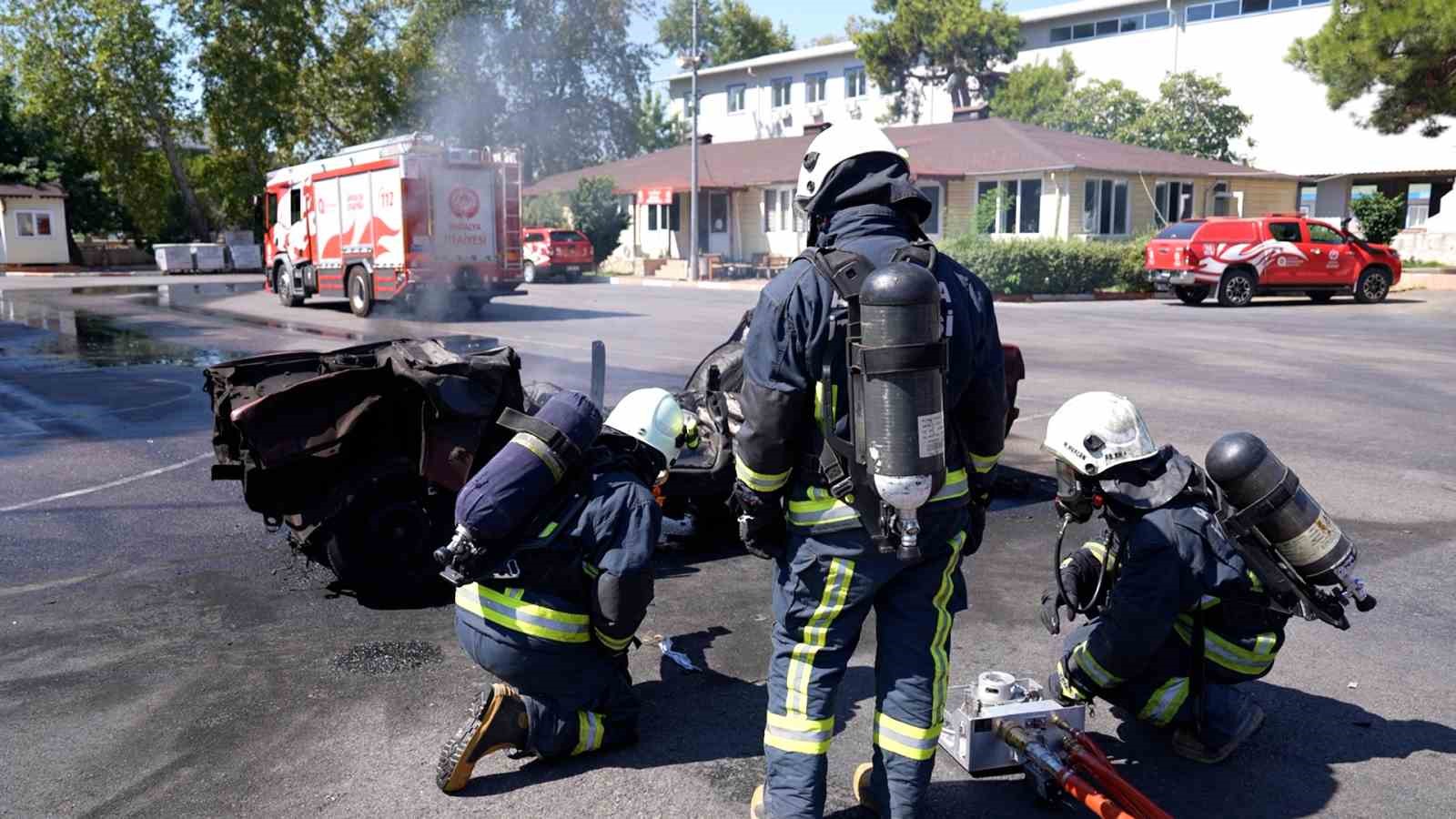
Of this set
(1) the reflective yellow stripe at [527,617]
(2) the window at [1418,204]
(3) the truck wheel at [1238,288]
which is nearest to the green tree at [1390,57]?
(3) the truck wheel at [1238,288]

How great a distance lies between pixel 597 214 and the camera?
37844 millimetres

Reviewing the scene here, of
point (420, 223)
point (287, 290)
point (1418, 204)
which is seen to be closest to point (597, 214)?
point (287, 290)

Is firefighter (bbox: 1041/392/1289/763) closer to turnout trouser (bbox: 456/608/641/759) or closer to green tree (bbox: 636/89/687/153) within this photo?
turnout trouser (bbox: 456/608/641/759)

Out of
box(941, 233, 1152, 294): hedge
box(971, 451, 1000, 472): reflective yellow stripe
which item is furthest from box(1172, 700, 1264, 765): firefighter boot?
box(941, 233, 1152, 294): hedge

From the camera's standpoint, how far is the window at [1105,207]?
31.9 metres

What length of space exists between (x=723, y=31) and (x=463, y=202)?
2195 inches

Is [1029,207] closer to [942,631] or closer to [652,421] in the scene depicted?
[652,421]

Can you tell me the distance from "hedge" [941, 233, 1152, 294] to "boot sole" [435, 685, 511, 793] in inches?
928

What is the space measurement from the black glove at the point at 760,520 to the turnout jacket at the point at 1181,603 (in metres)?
1.19

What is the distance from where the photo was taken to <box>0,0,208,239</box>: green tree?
42.3 meters

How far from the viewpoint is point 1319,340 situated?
16641mm

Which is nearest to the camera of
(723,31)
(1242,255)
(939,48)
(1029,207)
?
(1242,255)

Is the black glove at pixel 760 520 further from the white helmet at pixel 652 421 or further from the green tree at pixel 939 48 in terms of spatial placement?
the green tree at pixel 939 48

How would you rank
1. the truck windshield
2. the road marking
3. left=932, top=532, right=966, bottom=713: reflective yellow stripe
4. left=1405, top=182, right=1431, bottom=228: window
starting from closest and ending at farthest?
left=932, top=532, right=966, bottom=713: reflective yellow stripe
the road marking
the truck windshield
left=1405, top=182, right=1431, bottom=228: window
